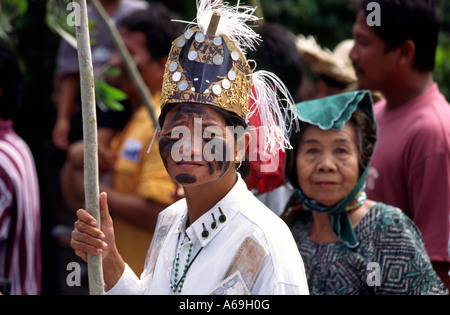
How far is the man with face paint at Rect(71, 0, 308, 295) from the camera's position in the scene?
232 cm

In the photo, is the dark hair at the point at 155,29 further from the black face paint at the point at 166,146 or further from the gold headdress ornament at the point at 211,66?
the black face paint at the point at 166,146

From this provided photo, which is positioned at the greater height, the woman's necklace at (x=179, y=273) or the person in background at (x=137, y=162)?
the person in background at (x=137, y=162)

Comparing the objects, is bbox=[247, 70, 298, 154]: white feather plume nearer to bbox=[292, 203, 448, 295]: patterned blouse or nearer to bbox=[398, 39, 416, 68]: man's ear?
bbox=[292, 203, 448, 295]: patterned blouse

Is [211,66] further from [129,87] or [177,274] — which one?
[129,87]

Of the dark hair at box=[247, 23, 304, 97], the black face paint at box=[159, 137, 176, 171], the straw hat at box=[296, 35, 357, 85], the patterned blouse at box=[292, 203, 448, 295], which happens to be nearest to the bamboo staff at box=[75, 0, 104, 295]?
the black face paint at box=[159, 137, 176, 171]

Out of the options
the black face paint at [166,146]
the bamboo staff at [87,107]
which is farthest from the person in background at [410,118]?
the bamboo staff at [87,107]

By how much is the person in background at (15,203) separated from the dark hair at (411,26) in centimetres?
211

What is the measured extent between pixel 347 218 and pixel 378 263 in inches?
10.1

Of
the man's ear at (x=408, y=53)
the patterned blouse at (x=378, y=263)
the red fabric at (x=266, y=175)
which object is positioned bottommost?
the patterned blouse at (x=378, y=263)

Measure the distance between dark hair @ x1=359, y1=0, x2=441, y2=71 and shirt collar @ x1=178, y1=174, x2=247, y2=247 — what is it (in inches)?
78.3

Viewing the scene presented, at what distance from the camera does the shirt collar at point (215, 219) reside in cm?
245

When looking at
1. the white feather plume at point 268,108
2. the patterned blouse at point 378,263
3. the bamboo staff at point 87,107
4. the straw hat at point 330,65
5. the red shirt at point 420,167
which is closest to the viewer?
the bamboo staff at point 87,107
